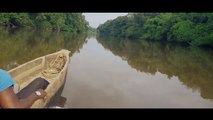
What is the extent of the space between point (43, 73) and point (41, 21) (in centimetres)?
4837

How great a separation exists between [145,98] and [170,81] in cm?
315

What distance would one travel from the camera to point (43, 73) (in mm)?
7746

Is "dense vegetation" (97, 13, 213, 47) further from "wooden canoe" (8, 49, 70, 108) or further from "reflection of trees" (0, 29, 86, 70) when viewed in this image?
"wooden canoe" (8, 49, 70, 108)

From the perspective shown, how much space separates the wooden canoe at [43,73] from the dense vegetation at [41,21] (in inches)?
1308

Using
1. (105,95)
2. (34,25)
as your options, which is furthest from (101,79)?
(34,25)

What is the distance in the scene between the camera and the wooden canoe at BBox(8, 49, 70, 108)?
19.3 feet

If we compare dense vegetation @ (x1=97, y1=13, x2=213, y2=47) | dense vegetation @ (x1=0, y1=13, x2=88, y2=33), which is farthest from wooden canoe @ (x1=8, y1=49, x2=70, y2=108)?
dense vegetation @ (x1=0, y1=13, x2=88, y2=33)

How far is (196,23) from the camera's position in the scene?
39094 millimetres

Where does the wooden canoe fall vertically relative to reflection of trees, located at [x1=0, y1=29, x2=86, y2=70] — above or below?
above

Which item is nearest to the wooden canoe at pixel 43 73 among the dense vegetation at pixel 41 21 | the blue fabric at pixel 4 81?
the blue fabric at pixel 4 81

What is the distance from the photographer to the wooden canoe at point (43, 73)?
5.89 meters

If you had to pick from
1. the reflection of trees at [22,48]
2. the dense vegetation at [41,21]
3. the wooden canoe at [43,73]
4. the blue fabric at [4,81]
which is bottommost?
the dense vegetation at [41,21]

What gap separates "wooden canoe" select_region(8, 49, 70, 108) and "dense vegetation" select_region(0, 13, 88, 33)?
33.2 m

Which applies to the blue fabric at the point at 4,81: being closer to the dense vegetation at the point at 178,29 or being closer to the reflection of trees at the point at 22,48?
the reflection of trees at the point at 22,48
